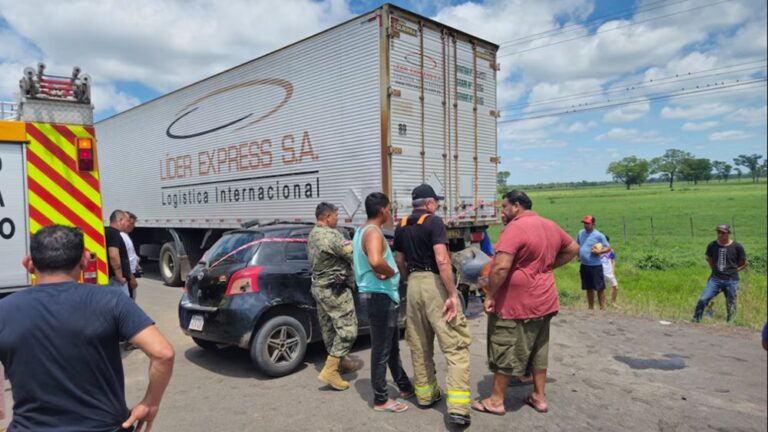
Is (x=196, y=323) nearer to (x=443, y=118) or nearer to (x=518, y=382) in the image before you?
(x=518, y=382)

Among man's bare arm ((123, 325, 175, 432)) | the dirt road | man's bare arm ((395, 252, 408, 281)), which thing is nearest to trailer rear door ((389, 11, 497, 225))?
the dirt road

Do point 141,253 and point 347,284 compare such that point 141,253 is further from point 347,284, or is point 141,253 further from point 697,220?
point 697,220

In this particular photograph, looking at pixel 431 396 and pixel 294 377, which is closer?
pixel 431 396

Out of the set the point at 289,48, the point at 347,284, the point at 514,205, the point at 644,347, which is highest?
the point at 289,48

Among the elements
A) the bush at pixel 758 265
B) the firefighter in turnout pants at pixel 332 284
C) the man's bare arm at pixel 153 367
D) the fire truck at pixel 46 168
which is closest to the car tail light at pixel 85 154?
the fire truck at pixel 46 168

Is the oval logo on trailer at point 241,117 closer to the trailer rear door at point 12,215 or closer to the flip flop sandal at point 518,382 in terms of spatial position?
the trailer rear door at point 12,215

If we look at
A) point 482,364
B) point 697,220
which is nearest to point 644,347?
point 482,364

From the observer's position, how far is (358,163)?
7.88 metres

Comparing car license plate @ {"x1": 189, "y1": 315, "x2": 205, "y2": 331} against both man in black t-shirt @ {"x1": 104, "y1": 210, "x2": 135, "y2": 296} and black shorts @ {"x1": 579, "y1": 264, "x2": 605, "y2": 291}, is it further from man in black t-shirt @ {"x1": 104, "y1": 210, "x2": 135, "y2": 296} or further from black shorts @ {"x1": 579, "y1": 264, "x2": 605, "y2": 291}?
black shorts @ {"x1": 579, "y1": 264, "x2": 605, "y2": 291}

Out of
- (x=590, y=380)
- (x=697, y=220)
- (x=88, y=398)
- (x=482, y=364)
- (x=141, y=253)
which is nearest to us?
(x=88, y=398)

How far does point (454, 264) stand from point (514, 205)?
2117mm

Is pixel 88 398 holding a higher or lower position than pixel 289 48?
lower

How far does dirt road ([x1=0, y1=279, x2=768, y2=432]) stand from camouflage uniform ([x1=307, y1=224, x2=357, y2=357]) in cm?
53

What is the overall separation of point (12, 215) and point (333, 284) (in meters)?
2.79
